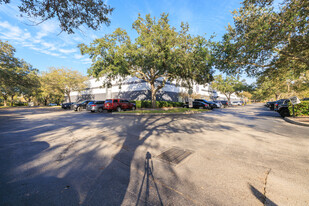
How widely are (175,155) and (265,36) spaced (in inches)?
434

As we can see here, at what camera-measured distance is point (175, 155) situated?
3650 millimetres

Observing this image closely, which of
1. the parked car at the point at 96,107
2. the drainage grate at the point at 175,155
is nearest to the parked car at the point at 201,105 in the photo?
the parked car at the point at 96,107

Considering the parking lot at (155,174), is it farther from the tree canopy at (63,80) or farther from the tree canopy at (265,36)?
the tree canopy at (63,80)

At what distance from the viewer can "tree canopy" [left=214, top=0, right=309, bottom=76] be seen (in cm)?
775

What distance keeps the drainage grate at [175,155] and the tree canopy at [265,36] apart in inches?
399

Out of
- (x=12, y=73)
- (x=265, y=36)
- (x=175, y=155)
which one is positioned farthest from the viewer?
(x=12, y=73)

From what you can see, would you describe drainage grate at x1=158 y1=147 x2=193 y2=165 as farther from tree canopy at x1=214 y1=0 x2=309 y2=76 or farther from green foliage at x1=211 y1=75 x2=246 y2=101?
green foliage at x1=211 y1=75 x2=246 y2=101

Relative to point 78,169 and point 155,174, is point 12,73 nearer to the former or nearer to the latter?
point 78,169

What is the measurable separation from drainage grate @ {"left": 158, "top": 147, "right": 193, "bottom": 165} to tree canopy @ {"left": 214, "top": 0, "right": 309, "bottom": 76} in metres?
10.1

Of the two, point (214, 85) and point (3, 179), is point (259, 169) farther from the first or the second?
point (214, 85)

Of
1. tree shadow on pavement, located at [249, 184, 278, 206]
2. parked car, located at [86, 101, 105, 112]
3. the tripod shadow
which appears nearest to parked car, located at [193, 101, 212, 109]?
parked car, located at [86, 101, 105, 112]

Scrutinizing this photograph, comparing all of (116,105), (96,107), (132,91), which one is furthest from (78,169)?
(132,91)

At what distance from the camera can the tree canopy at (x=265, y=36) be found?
25.4 feet

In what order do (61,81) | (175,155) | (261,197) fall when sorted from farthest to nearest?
(61,81) → (175,155) → (261,197)
